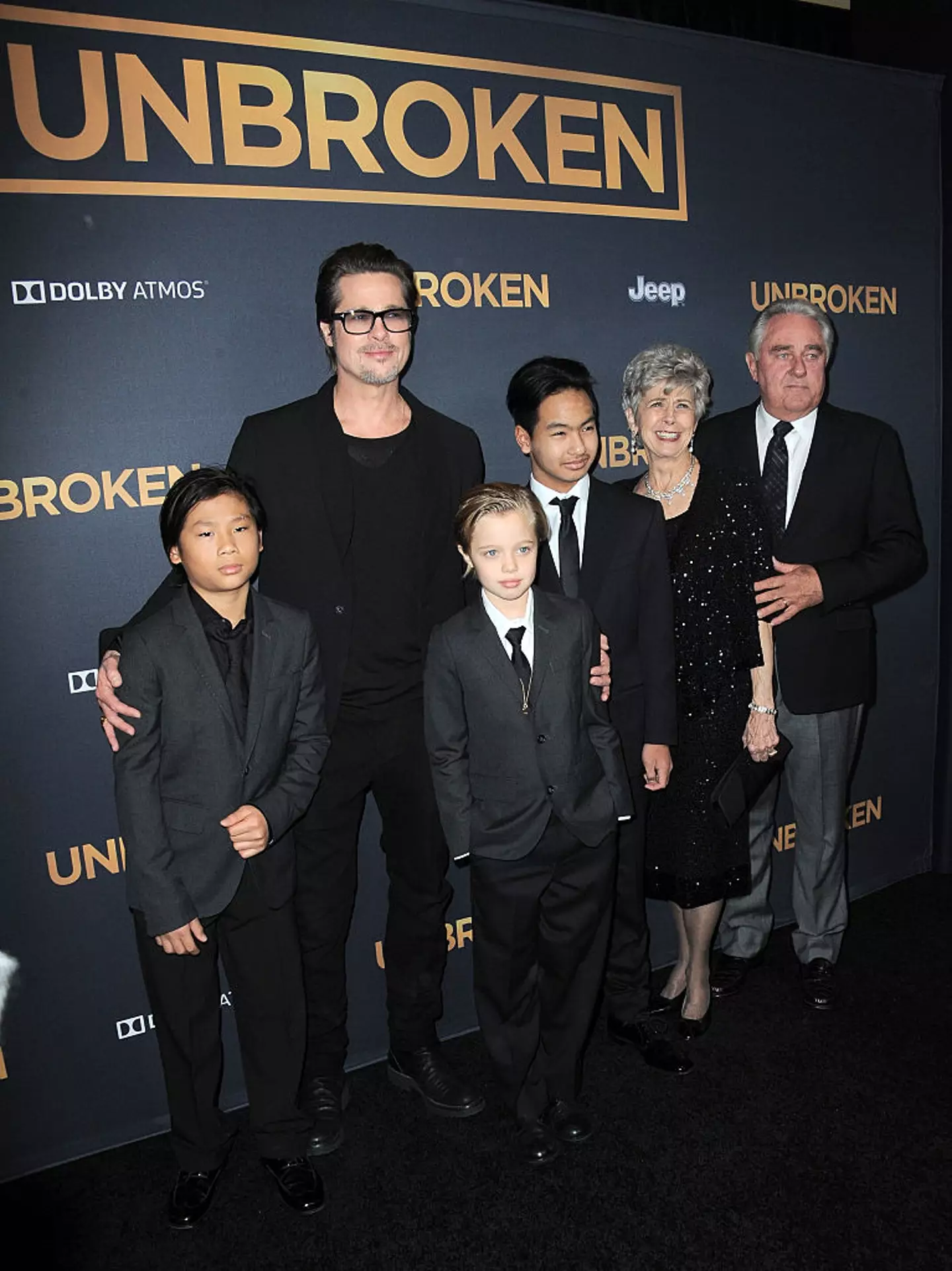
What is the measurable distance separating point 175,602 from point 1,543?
63cm

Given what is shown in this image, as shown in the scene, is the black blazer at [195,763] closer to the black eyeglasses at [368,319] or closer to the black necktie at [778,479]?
the black eyeglasses at [368,319]

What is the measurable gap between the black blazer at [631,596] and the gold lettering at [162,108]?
146 centimetres

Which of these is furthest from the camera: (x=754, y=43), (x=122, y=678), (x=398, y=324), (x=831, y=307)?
(x=831, y=307)

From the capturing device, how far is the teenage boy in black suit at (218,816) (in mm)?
2363

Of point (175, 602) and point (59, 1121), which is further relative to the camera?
point (59, 1121)

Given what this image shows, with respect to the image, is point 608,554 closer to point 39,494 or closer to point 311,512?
point 311,512

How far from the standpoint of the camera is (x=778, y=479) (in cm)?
332

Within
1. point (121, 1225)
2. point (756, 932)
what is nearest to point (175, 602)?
point (121, 1225)

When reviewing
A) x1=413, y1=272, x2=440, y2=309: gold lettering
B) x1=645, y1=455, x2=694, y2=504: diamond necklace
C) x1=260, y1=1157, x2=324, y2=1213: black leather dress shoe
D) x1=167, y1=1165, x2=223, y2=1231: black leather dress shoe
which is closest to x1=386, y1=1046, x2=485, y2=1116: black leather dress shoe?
x1=260, y1=1157, x2=324, y2=1213: black leather dress shoe

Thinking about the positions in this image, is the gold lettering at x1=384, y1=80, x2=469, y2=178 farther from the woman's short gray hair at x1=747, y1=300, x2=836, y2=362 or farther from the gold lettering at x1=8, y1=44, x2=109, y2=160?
the woman's short gray hair at x1=747, y1=300, x2=836, y2=362

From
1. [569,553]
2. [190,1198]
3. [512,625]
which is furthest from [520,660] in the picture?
[190,1198]

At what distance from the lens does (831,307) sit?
3.95 m

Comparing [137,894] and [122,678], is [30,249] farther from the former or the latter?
[137,894]

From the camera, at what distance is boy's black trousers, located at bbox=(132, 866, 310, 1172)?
8.17 ft
